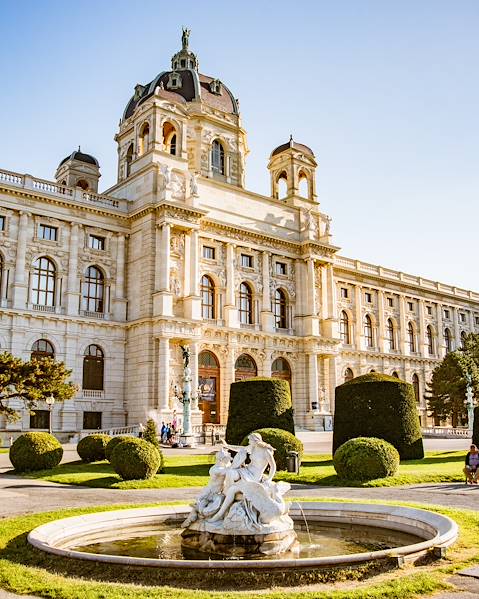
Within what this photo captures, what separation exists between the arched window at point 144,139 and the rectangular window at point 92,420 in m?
19.9

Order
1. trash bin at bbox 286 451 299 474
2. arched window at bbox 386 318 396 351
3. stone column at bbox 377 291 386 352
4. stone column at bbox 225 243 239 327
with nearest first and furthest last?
trash bin at bbox 286 451 299 474 < stone column at bbox 225 243 239 327 < stone column at bbox 377 291 386 352 < arched window at bbox 386 318 396 351

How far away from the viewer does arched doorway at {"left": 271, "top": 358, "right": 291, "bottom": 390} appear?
50.3 metres

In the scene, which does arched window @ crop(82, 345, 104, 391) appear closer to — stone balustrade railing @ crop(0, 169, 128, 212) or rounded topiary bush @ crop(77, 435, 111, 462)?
stone balustrade railing @ crop(0, 169, 128, 212)

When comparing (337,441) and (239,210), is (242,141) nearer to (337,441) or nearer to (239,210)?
(239,210)

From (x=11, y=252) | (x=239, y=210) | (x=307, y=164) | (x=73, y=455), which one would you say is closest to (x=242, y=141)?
(x=307, y=164)

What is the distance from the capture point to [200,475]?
75.6 feet

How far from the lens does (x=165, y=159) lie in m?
45.7

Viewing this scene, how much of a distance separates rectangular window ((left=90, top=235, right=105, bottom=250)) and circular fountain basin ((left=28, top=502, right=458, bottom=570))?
32.8 m

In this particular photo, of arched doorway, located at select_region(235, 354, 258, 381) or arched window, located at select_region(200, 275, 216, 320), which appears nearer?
arched window, located at select_region(200, 275, 216, 320)

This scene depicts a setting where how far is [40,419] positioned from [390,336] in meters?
39.8

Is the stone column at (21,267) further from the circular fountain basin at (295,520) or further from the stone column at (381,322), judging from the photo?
the stone column at (381,322)

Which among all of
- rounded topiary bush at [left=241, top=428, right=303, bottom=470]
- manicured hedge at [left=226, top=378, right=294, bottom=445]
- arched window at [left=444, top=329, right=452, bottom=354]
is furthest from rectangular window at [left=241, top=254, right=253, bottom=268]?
arched window at [left=444, top=329, right=452, bottom=354]

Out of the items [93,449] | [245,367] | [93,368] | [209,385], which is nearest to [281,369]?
[245,367]

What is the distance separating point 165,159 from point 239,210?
7.94 metres
